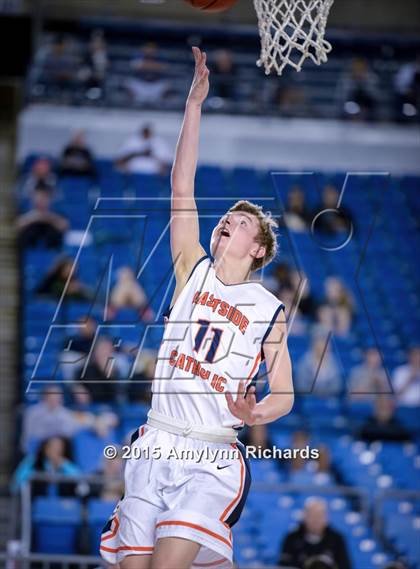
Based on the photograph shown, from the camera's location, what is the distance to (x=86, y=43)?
42.8 ft

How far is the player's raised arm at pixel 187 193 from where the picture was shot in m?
4.90

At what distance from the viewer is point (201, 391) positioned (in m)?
4.62

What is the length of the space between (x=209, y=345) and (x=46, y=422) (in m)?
3.93

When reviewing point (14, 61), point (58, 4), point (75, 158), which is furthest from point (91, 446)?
point (58, 4)

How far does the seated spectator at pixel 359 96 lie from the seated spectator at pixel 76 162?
107 inches

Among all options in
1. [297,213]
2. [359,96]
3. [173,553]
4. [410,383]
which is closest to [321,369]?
[410,383]

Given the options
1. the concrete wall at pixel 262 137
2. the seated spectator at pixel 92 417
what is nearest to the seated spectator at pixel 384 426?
the seated spectator at pixel 92 417

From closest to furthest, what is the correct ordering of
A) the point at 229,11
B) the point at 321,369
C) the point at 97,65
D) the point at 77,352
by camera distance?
the point at 77,352
the point at 321,369
the point at 97,65
the point at 229,11

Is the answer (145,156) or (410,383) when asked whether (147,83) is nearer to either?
(145,156)

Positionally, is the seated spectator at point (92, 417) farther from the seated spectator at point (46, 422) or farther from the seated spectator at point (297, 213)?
the seated spectator at point (297, 213)

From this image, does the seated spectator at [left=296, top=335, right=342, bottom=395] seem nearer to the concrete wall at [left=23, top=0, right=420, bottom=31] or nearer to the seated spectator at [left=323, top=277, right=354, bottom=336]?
the seated spectator at [left=323, top=277, right=354, bottom=336]

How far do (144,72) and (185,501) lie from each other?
8.30 metres

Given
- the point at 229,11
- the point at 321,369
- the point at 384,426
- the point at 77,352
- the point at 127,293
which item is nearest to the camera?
the point at 77,352

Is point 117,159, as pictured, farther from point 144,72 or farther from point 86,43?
point 86,43
